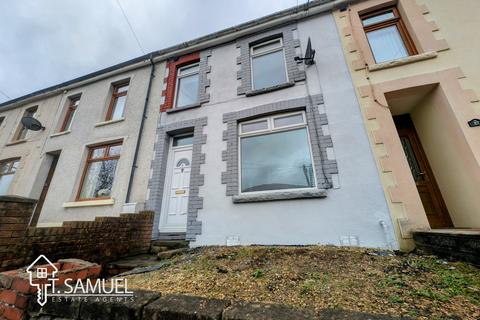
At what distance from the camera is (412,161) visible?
4.18m

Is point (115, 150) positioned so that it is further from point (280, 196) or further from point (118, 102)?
point (280, 196)

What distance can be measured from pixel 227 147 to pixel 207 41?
3.60m

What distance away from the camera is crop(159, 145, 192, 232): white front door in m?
4.68

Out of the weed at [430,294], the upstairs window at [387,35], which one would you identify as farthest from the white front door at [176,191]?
the upstairs window at [387,35]

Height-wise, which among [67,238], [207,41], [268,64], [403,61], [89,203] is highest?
[207,41]

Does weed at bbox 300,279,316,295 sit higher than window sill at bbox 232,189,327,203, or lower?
lower

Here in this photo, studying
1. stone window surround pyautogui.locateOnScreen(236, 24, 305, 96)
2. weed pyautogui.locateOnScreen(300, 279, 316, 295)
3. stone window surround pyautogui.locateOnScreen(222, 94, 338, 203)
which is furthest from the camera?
stone window surround pyautogui.locateOnScreen(236, 24, 305, 96)

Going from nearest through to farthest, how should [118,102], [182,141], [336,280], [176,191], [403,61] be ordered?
1. [336,280]
2. [403,61]
3. [176,191]
4. [182,141]
5. [118,102]

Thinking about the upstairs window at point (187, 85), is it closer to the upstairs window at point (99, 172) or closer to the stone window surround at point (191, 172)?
the stone window surround at point (191, 172)

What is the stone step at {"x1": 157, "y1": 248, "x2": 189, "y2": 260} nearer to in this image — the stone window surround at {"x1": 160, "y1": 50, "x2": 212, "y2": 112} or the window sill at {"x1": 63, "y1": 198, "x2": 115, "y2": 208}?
the window sill at {"x1": 63, "y1": 198, "x2": 115, "y2": 208}

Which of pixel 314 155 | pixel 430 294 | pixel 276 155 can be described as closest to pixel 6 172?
pixel 276 155

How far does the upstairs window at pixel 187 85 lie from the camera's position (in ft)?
19.5

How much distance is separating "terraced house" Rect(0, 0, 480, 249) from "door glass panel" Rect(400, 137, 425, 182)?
0.9 inches

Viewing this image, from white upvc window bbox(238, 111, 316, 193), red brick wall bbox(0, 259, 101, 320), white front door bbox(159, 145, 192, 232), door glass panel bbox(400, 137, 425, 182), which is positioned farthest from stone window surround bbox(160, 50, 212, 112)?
door glass panel bbox(400, 137, 425, 182)
